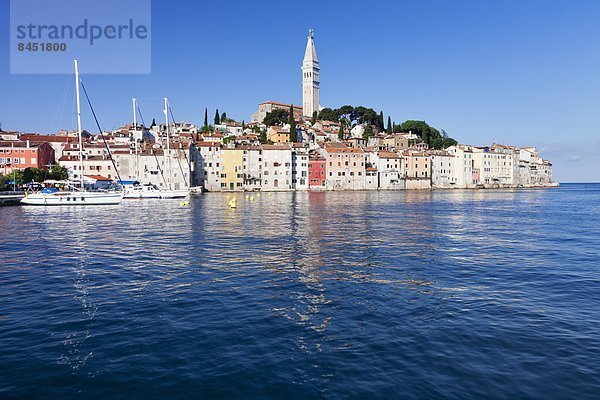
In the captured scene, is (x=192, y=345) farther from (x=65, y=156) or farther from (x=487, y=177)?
(x=487, y=177)

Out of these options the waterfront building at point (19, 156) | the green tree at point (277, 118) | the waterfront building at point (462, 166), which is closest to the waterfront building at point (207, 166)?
the waterfront building at point (19, 156)

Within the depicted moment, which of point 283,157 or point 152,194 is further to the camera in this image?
point 283,157

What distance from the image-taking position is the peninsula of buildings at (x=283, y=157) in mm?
72750

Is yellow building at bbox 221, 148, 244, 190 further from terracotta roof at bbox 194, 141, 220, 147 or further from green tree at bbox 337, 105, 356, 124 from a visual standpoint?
green tree at bbox 337, 105, 356, 124

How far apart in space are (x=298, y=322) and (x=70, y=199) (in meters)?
40.6

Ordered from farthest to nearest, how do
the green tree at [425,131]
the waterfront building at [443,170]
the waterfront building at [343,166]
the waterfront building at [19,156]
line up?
the green tree at [425,131] < the waterfront building at [443,170] < the waterfront building at [343,166] < the waterfront building at [19,156]

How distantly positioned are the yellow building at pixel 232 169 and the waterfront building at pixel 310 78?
5901 centimetres

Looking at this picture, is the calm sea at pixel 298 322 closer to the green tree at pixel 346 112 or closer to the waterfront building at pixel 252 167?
the waterfront building at pixel 252 167

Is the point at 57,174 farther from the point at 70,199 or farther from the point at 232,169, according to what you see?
the point at 232,169

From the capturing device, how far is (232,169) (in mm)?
83812

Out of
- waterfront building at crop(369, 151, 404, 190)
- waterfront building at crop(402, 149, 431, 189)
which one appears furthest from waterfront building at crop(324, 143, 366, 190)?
waterfront building at crop(402, 149, 431, 189)

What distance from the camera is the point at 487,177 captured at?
373ft

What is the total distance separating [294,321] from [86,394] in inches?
157

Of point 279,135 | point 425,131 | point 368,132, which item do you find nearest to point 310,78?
point 368,132
